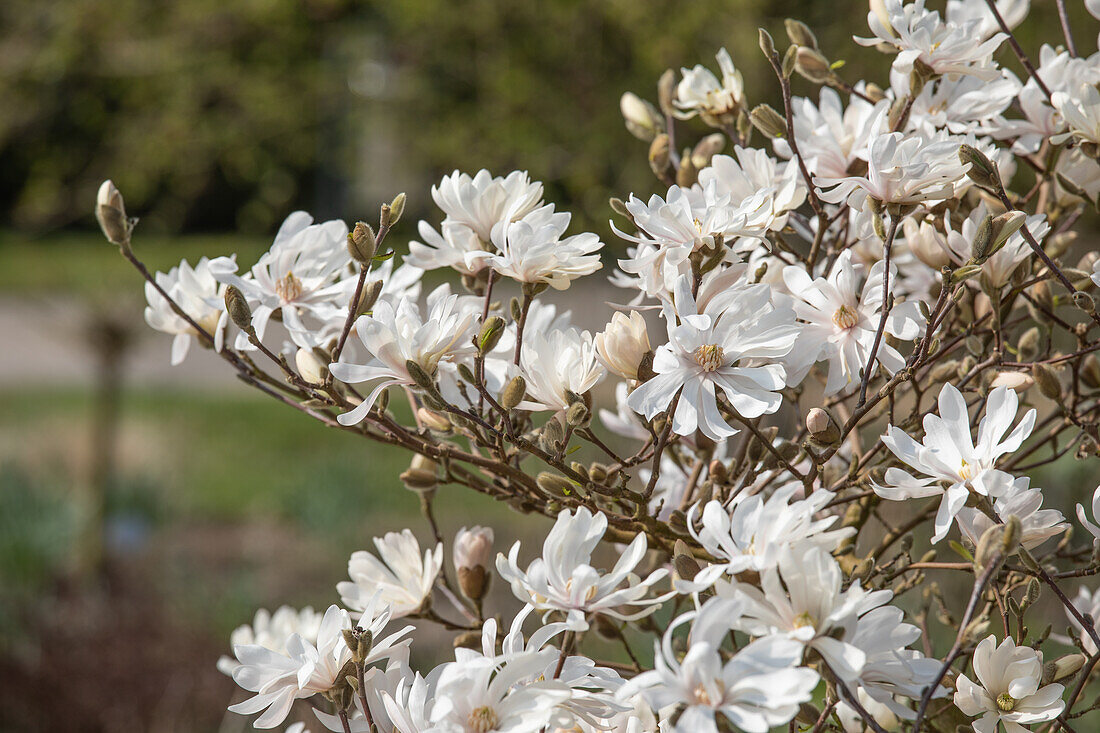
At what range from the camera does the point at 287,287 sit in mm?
685

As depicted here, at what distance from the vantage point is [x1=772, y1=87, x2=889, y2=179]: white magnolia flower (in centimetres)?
68

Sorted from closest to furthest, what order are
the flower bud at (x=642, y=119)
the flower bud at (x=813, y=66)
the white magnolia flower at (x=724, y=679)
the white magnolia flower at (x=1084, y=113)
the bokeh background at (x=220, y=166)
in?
the white magnolia flower at (x=724, y=679) → the white magnolia flower at (x=1084, y=113) → the flower bud at (x=813, y=66) → the flower bud at (x=642, y=119) → the bokeh background at (x=220, y=166)

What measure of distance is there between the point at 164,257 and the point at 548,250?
392cm

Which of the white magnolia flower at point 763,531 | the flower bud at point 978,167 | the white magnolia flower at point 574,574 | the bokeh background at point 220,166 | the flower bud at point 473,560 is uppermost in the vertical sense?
the flower bud at point 978,167

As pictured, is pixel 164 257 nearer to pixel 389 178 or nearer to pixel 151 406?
pixel 389 178

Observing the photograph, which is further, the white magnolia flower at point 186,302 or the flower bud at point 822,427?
the white magnolia flower at point 186,302

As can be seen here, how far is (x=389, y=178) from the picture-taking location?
4684 millimetres

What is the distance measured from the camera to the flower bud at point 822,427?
0.58m

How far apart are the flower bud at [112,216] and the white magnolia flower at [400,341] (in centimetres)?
21

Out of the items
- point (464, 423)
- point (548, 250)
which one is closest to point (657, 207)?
point (548, 250)

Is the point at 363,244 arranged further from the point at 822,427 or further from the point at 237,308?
the point at 822,427

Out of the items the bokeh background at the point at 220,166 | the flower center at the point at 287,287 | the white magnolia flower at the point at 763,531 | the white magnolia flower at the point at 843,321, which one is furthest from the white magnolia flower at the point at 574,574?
the bokeh background at the point at 220,166

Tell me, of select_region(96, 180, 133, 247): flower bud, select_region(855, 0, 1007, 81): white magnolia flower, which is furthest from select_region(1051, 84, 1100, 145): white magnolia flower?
select_region(96, 180, 133, 247): flower bud

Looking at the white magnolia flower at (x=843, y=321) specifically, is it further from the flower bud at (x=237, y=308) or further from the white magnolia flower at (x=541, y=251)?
the flower bud at (x=237, y=308)
